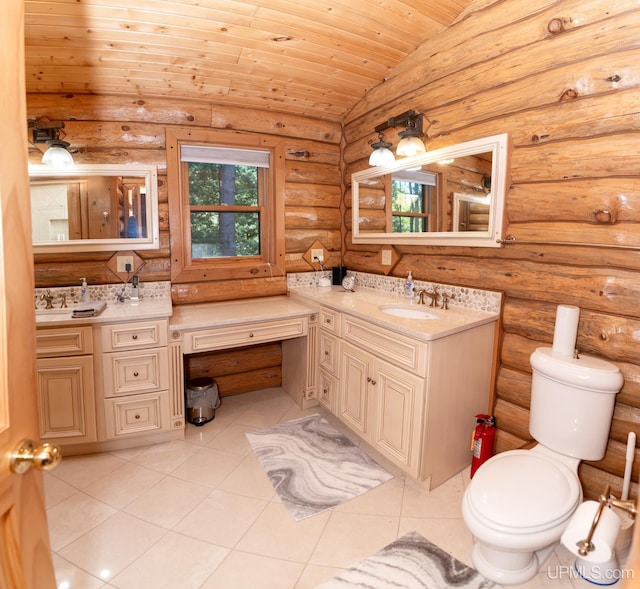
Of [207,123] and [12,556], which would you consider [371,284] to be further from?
[12,556]

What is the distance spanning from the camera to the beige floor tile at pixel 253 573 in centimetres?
152

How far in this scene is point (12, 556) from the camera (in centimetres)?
62

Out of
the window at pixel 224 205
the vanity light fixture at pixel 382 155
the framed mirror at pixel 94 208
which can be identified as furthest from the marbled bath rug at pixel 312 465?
the vanity light fixture at pixel 382 155

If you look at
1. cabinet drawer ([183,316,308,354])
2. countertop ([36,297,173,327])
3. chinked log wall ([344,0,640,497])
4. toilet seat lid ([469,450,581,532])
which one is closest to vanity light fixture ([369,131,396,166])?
chinked log wall ([344,0,640,497])

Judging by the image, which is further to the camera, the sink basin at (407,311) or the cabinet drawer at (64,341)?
the sink basin at (407,311)

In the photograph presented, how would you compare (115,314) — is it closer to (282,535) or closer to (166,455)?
(166,455)

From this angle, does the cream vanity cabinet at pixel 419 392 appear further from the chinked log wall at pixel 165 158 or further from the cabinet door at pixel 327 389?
the chinked log wall at pixel 165 158

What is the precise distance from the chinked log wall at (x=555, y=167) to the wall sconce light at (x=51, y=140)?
2536mm

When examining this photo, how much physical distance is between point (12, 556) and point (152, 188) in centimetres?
261

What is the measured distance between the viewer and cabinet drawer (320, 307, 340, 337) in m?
2.62

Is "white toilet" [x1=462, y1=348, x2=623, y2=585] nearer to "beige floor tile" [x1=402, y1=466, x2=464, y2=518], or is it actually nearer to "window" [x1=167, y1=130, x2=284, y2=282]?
"beige floor tile" [x1=402, y1=466, x2=464, y2=518]

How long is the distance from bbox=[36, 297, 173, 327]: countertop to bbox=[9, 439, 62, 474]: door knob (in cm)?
177

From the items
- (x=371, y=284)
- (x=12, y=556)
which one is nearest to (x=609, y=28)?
(x=371, y=284)

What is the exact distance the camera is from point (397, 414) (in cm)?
210
